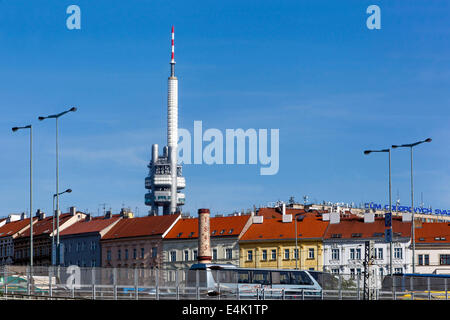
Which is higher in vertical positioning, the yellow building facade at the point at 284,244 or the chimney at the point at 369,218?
the chimney at the point at 369,218

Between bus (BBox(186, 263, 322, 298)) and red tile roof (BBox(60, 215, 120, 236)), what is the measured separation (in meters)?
90.9

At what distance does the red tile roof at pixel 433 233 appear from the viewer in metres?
124

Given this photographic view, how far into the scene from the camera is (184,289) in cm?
5519

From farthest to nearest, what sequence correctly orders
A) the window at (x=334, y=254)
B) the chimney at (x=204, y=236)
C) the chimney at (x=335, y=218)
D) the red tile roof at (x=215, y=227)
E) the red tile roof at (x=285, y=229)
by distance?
the red tile roof at (x=215, y=227) < the chimney at (x=335, y=218) < the red tile roof at (x=285, y=229) < the window at (x=334, y=254) < the chimney at (x=204, y=236)

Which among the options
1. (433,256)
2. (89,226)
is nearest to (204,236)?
(433,256)

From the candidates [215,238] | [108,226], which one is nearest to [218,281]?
[215,238]

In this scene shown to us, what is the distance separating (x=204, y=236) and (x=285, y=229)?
21.4 m

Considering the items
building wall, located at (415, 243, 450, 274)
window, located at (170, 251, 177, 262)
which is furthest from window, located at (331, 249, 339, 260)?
window, located at (170, 251, 177, 262)

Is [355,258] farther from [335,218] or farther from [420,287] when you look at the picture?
[420,287]

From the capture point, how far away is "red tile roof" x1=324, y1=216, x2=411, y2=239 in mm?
125688

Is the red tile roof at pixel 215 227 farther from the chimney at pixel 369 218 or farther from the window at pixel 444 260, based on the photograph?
the window at pixel 444 260

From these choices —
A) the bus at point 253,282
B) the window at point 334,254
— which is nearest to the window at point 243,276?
the bus at point 253,282

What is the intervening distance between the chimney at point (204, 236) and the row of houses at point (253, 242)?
10641mm
